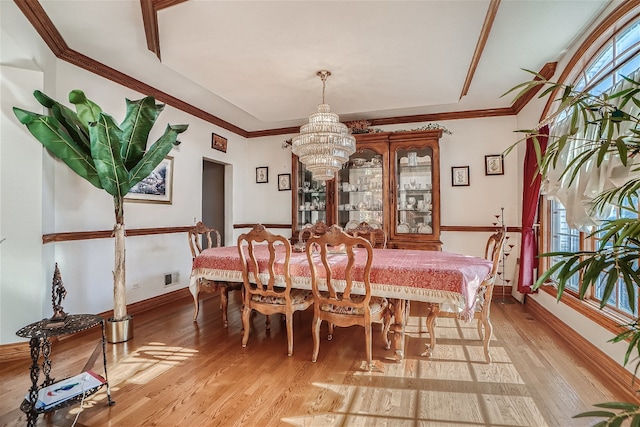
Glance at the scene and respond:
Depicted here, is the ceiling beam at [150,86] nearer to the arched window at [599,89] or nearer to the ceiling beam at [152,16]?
the ceiling beam at [152,16]

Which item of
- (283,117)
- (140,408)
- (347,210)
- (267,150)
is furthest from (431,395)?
(267,150)

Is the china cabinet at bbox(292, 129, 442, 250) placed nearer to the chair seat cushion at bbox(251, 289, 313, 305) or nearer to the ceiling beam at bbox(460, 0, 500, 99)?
the ceiling beam at bbox(460, 0, 500, 99)

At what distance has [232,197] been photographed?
532 cm

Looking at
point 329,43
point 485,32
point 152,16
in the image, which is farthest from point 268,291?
point 485,32

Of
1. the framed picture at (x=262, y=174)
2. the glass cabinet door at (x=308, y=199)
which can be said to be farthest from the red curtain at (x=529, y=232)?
the framed picture at (x=262, y=174)

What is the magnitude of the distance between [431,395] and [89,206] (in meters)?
3.40

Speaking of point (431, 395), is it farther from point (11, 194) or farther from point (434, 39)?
point (11, 194)

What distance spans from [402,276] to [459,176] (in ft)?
9.10

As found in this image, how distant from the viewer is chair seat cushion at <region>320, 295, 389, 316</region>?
2330mm

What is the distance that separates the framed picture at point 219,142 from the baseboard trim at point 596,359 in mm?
4713

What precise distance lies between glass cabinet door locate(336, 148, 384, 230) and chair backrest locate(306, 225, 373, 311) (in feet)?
7.01

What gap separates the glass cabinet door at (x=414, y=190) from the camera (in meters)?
4.30

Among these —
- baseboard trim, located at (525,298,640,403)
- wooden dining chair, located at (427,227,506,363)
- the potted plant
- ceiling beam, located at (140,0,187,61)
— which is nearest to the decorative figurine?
the potted plant

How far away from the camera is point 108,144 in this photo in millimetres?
2570
